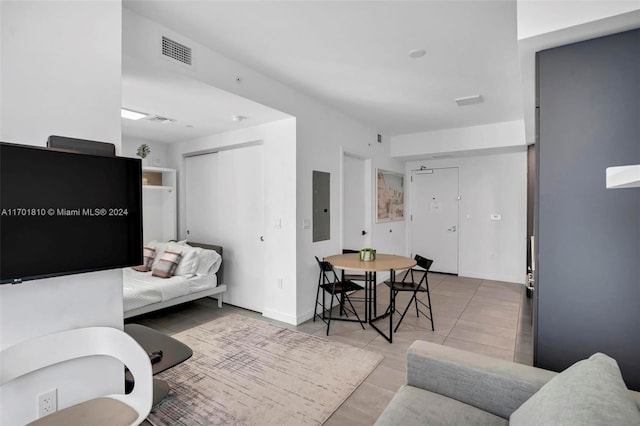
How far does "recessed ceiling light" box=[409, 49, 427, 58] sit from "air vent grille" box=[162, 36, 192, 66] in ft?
6.11

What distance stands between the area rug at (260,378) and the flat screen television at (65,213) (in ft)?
3.88

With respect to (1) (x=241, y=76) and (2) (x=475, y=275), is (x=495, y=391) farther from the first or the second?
A: (2) (x=475, y=275)

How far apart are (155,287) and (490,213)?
5.64 meters

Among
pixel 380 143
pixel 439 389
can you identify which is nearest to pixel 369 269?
pixel 439 389

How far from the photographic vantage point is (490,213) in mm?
6047

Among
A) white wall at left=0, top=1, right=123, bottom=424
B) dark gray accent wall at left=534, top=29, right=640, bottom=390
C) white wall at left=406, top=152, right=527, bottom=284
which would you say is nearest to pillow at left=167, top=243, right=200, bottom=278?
white wall at left=0, top=1, right=123, bottom=424

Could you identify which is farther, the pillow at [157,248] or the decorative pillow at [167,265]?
the pillow at [157,248]

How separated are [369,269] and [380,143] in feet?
9.98

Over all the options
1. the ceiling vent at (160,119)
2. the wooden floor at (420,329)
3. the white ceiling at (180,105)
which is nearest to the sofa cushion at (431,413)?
the wooden floor at (420,329)

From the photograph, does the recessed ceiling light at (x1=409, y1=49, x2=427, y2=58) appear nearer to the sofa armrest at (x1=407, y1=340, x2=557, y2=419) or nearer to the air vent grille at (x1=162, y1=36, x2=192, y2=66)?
the air vent grille at (x1=162, y1=36, x2=192, y2=66)

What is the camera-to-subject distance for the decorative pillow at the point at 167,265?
4117mm

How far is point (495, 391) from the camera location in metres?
1.52

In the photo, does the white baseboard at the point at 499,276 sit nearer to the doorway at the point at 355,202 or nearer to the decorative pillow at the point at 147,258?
the doorway at the point at 355,202

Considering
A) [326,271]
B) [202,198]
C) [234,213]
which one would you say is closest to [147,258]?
[202,198]
